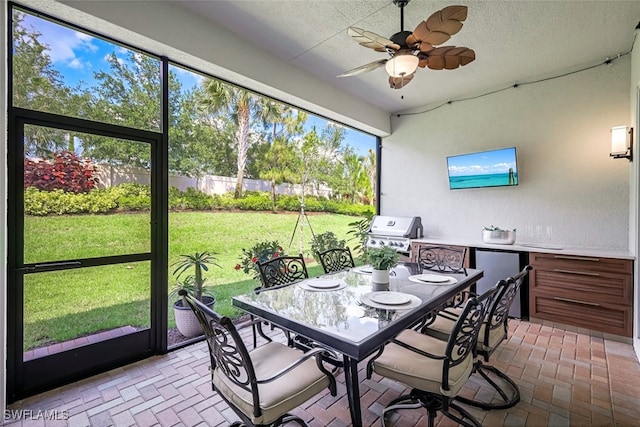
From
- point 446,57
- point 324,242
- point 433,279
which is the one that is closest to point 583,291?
point 433,279

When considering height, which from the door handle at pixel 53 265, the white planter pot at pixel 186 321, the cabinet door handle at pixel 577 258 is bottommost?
the white planter pot at pixel 186 321

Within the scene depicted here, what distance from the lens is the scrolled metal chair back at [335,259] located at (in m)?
2.77

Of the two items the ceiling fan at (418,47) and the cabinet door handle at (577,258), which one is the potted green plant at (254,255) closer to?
the ceiling fan at (418,47)

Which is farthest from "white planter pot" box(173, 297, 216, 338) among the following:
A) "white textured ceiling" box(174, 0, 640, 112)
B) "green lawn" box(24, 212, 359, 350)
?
"white textured ceiling" box(174, 0, 640, 112)

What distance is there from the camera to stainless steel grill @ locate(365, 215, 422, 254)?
163 inches

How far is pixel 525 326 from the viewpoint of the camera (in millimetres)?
3148

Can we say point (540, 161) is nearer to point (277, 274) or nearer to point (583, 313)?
point (583, 313)

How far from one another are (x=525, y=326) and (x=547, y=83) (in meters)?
2.83

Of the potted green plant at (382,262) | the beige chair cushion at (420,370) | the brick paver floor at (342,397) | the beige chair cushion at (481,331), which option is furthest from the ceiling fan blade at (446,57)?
the brick paver floor at (342,397)

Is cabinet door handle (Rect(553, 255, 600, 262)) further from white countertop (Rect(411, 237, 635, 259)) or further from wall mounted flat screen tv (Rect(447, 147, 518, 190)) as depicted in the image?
wall mounted flat screen tv (Rect(447, 147, 518, 190))

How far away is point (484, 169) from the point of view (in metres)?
3.86

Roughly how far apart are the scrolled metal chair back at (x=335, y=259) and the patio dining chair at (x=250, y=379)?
127cm

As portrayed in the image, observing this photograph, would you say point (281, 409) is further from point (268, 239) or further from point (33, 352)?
point (268, 239)

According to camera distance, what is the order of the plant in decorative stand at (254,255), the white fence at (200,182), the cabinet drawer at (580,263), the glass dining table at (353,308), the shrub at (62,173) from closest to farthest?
the glass dining table at (353,308) < the shrub at (62,173) < the white fence at (200,182) < the cabinet drawer at (580,263) < the plant in decorative stand at (254,255)
